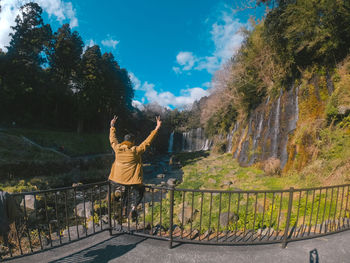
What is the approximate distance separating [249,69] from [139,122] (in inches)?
1023

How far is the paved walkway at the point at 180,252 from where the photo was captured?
10.2ft

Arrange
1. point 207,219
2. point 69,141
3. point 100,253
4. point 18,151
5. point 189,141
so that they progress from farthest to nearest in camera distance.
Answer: point 189,141
point 69,141
point 18,151
point 207,219
point 100,253

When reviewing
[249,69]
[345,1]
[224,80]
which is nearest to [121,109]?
[224,80]

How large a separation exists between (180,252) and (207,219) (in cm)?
323

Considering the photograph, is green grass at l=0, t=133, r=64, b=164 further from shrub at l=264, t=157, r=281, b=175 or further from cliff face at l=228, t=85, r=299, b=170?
shrub at l=264, t=157, r=281, b=175

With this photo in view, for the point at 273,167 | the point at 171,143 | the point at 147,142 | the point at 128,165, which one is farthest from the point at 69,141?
the point at 171,143

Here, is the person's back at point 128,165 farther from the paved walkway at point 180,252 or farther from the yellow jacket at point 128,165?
the paved walkway at point 180,252

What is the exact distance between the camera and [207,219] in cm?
621

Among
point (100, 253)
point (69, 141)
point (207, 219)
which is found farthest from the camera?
point (69, 141)

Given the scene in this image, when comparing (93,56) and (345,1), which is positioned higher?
(93,56)

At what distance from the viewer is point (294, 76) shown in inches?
414

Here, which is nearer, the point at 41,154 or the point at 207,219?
the point at 207,219

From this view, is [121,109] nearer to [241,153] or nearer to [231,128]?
[231,128]

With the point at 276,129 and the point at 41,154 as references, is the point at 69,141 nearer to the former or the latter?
the point at 41,154
